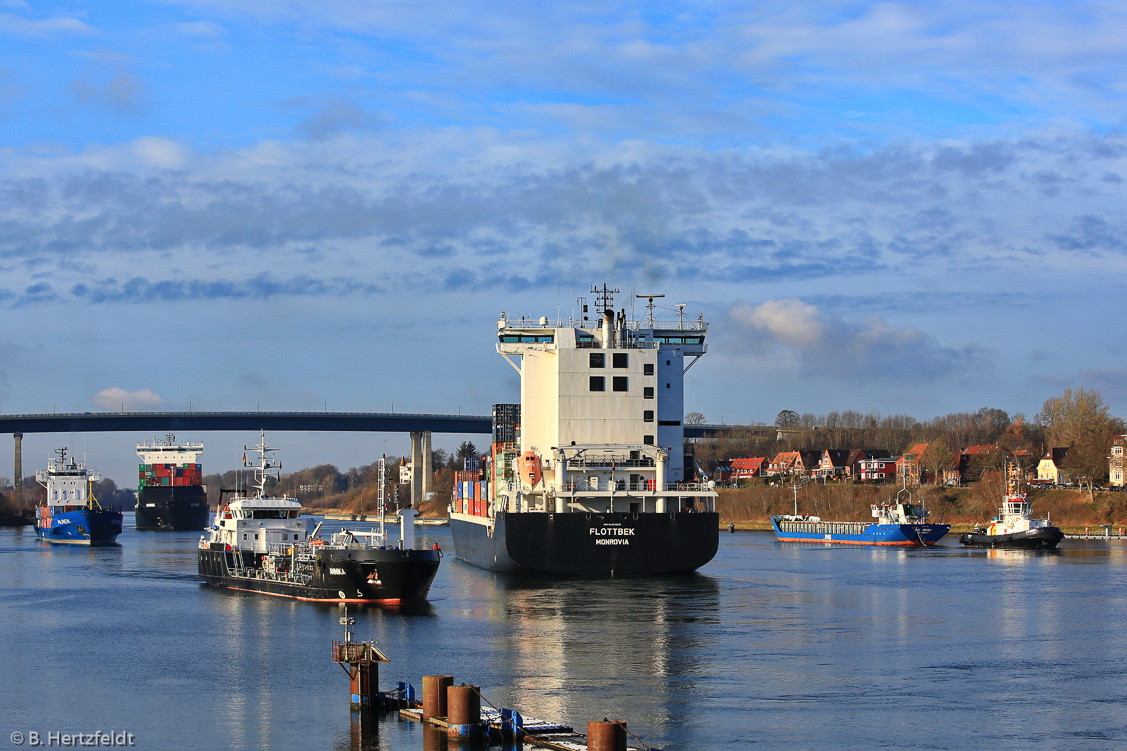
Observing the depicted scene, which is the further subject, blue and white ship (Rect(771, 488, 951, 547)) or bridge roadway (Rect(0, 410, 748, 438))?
bridge roadway (Rect(0, 410, 748, 438))

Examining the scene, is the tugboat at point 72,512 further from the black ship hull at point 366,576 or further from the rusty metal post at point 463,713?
Result: the rusty metal post at point 463,713

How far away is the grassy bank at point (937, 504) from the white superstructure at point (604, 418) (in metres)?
65.4

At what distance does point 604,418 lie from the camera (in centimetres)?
5306

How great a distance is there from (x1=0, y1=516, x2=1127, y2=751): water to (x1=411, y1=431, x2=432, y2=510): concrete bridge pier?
12236 cm

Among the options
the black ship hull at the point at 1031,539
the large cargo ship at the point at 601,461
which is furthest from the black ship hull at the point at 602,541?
the black ship hull at the point at 1031,539

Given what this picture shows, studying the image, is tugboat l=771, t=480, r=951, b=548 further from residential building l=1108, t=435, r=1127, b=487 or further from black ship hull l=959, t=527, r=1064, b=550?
residential building l=1108, t=435, r=1127, b=487

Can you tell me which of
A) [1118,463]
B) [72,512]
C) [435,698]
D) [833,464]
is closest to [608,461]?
[435,698]

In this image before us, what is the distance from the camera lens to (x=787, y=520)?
112688mm

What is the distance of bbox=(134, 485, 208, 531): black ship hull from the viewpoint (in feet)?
489

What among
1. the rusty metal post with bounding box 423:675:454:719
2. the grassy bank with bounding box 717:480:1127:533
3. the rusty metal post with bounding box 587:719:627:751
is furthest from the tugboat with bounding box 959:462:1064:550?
the rusty metal post with bounding box 587:719:627:751

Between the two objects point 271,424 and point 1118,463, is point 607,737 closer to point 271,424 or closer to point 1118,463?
point 1118,463

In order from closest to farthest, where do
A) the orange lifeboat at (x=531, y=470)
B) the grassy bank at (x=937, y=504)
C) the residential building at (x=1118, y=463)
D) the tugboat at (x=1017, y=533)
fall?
the orange lifeboat at (x=531, y=470), the tugboat at (x=1017, y=533), the grassy bank at (x=937, y=504), the residential building at (x=1118, y=463)

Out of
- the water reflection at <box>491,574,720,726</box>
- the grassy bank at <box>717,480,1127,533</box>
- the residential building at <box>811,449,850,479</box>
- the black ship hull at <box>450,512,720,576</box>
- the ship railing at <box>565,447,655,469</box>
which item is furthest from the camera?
the residential building at <box>811,449,850,479</box>

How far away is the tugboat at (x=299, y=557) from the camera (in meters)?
43.7
